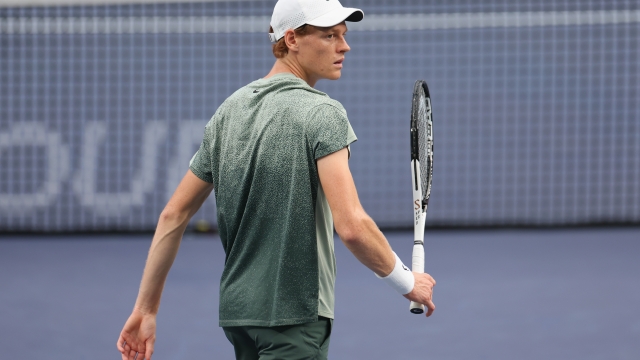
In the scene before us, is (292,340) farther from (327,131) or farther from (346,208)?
(327,131)

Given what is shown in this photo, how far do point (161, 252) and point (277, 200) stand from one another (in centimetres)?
45

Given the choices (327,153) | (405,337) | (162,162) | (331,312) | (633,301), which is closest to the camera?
(327,153)

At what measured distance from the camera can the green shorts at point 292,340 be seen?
2.49 metres

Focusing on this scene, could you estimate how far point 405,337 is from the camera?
17.0ft

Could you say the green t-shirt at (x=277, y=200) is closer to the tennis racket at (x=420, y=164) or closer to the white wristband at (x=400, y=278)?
the white wristband at (x=400, y=278)

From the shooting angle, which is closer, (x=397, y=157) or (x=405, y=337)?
(x=405, y=337)

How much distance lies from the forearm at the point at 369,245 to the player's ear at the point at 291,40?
51 cm

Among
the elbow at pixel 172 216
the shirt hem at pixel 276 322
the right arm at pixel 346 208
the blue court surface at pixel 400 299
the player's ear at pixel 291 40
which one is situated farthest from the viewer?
the blue court surface at pixel 400 299

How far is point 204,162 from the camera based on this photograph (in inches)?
105

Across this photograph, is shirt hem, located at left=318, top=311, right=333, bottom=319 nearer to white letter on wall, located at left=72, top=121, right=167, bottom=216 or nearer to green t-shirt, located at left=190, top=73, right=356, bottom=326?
green t-shirt, located at left=190, top=73, right=356, bottom=326

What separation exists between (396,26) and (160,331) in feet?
15.0

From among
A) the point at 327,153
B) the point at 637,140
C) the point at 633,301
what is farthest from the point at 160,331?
the point at 637,140

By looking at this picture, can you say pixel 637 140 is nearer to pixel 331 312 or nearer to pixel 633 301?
pixel 633 301

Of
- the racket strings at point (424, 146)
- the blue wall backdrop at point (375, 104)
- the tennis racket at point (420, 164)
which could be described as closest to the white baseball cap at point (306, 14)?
the tennis racket at point (420, 164)
